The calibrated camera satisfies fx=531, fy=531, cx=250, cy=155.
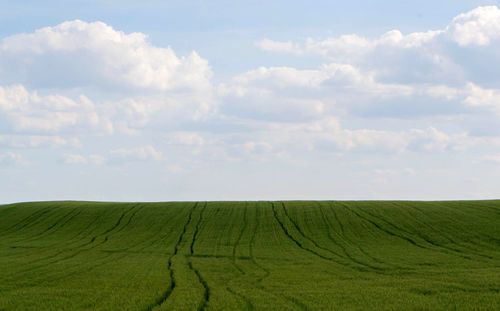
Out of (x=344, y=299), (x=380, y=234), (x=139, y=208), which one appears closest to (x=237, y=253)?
(x=380, y=234)

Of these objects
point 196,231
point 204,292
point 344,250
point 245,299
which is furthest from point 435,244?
point 245,299

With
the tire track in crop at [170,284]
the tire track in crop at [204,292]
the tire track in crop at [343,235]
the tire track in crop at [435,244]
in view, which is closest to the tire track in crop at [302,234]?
the tire track in crop at [343,235]

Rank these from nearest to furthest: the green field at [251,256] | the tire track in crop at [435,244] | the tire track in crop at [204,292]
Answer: the tire track in crop at [204,292] → the green field at [251,256] → the tire track in crop at [435,244]

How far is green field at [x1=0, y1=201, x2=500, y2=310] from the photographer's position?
695 inches

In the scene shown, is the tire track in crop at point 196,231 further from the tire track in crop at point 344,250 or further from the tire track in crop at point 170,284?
the tire track in crop at point 344,250

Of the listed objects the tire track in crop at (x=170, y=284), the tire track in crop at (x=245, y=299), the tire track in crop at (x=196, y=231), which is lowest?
the tire track in crop at (x=245, y=299)

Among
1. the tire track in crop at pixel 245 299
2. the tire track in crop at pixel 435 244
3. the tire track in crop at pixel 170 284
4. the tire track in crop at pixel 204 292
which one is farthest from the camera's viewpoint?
the tire track in crop at pixel 435 244

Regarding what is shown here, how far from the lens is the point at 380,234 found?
42.9 metres

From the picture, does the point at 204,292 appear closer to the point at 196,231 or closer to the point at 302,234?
the point at 302,234

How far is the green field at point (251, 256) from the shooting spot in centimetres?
1764

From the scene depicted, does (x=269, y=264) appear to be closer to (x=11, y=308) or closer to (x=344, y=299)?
(x=344, y=299)

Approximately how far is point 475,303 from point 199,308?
27.4 ft

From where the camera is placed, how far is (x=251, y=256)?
3303 cm

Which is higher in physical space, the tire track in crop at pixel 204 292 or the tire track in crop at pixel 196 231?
the tire track in crop at pixel 196 231
